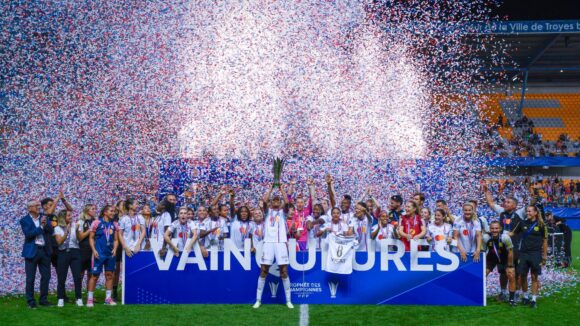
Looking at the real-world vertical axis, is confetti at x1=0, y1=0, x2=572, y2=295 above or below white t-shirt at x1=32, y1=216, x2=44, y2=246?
above

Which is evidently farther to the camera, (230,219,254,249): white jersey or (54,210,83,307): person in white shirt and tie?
(230,219,254,249): white jersey

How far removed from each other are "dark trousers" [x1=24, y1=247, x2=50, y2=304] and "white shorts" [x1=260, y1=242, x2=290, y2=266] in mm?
3475

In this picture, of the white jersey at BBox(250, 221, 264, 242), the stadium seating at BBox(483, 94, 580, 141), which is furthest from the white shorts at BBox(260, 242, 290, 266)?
the stadium seating at BBox(483, 94, 580, 141)

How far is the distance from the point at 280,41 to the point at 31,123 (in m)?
8.87

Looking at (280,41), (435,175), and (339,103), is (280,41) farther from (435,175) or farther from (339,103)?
(435,175)

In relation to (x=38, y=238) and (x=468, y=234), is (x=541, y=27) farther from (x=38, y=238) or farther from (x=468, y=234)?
(x=38, y=238)

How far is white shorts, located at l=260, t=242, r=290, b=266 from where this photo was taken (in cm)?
963

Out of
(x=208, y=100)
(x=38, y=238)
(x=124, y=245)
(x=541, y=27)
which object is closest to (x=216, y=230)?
(x=124, y=245)

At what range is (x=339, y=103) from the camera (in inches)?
902

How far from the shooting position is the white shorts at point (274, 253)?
963 cm

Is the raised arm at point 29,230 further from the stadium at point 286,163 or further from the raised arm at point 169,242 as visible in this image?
the raised arm at point 169,242

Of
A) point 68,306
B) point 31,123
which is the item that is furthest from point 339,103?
point 68,306

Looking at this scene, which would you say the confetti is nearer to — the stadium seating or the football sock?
the football sock

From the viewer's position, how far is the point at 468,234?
33.5 feet
